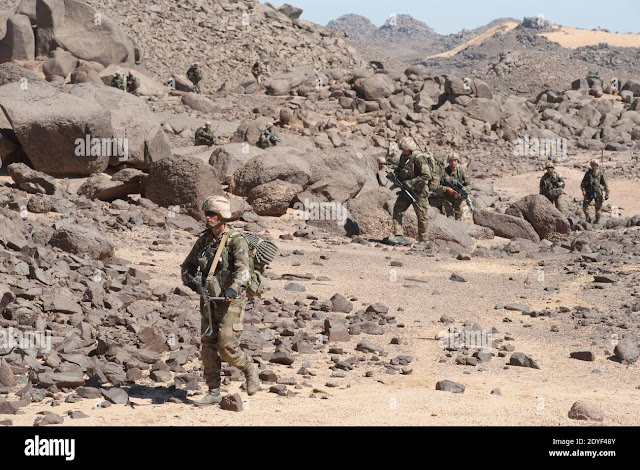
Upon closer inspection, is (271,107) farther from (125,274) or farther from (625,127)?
(125,274)

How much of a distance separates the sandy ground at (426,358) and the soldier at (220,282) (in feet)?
1.34

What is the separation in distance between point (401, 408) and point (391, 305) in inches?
155

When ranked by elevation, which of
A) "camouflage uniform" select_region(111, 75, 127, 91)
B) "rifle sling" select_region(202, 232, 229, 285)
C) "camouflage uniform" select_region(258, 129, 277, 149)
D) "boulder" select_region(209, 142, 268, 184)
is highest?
"camouflage uniform" select_region(111, 75, 127, 91)

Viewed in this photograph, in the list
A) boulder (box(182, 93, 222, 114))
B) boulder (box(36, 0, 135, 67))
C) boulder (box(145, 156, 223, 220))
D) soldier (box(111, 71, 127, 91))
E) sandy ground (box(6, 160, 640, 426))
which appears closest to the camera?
sandy ground (box(6, 160, 640, 426))

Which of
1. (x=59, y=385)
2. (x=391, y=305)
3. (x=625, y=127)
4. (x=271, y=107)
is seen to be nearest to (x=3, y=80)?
(x=391, y=305)

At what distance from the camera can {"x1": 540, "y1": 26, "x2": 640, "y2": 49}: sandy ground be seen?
69938mm

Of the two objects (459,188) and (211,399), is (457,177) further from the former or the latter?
(211,399)

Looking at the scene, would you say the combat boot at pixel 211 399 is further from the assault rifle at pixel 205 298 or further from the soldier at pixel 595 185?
the soldier at pixel 595 185

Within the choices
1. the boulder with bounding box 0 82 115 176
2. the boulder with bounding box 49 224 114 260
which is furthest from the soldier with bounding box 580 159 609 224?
the boulder with bounding box 49 224 114 260

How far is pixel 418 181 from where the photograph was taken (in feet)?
42.4

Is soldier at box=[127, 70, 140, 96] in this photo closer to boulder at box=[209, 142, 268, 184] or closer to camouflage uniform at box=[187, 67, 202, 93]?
camouflage uniform at box=[187, 67, 202, 93]

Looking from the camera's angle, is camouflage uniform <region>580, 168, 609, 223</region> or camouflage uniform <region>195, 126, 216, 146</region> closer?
camouflage uniform <region>580, 168, 609, 223</region>

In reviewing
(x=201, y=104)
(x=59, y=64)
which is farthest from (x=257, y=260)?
(x=59, y=64)
